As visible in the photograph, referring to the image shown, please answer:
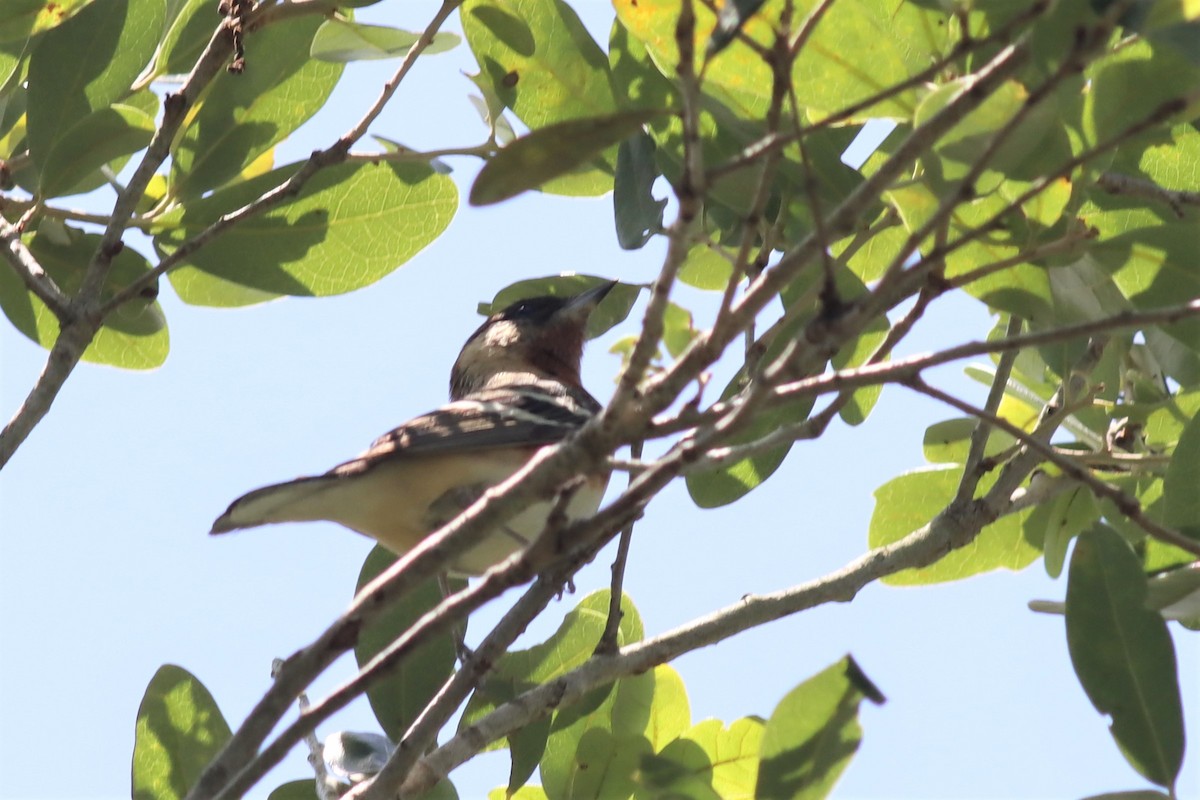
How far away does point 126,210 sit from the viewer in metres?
3.08

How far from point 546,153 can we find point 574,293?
78.6 inches

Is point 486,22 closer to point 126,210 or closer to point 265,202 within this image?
point 265,202

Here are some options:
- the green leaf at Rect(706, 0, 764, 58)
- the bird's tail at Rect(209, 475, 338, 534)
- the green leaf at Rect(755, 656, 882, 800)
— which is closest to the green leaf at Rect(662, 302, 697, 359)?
the bird's tail at Rect(209, 475, 338, 534)

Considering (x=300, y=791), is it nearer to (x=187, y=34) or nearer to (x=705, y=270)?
(x=705, y=270)

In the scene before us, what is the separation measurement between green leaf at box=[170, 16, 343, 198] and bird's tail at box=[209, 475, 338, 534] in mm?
883

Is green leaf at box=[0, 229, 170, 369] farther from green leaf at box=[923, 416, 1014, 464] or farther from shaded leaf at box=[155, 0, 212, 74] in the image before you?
green leaf at box=[923, 416, 1014, 464]

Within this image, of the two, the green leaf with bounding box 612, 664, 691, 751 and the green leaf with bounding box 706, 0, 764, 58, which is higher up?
the green leaf with bounding box 706, 0, 764, 58

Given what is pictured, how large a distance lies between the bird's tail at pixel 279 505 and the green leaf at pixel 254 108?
0.88m

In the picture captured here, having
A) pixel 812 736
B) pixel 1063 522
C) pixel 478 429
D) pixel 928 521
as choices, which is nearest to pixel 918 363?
pixel 812 736

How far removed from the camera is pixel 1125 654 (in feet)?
8.22

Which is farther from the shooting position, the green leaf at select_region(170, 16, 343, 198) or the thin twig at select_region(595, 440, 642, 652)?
the green leaf at select_region(170, 16, 343, 198)

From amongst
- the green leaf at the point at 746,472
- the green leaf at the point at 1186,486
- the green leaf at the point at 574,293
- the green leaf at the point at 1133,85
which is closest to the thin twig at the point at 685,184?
the green leaf at the point at 1133,85

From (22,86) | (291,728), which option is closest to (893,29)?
(291,728)

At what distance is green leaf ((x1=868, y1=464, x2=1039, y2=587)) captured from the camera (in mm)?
3752
